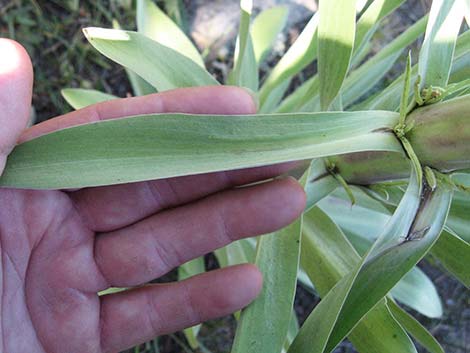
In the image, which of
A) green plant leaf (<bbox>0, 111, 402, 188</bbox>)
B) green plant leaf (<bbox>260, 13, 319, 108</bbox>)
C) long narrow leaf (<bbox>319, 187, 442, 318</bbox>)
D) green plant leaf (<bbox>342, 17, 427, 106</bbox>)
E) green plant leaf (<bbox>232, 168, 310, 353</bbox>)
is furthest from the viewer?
long narrow leaf (<bbox>319, 187, 442, 318</bbox>)

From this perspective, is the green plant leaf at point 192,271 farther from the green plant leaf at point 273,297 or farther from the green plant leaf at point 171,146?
the green plant leaf at point 171,146

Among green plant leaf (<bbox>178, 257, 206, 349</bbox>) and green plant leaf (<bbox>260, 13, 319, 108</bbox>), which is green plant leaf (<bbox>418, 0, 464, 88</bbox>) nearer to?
green plant leaf (<bbox>260, 13, 319, 108</bbox>)

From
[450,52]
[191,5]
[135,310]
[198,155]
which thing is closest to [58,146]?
[198,155]

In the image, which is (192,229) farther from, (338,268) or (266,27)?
(266,27)

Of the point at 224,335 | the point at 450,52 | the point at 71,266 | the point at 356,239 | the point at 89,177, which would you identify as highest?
the point at 450,52

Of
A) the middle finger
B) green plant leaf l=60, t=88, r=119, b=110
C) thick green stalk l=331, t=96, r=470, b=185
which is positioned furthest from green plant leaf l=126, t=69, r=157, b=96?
thick green stalk l=331, t=96, r=470, b=185

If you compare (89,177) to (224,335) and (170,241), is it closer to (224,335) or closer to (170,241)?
(170,241)

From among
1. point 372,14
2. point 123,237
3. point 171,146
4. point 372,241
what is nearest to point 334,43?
point 372,14

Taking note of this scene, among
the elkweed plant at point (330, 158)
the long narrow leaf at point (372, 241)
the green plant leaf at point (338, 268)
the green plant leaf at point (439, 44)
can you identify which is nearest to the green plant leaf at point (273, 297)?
the elkweed plant at point (330, 158)
